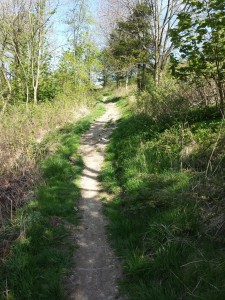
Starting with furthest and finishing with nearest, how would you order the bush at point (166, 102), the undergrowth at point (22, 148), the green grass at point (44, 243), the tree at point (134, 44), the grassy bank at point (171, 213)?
1. the tree at point (134, 44)
2. the bush at point (166, 102)
3. the undergrowth at point (22, 148)
4. the green grass at point (44, 243)
5. the grassy bank at point (171, 213)

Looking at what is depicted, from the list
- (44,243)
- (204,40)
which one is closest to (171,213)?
(44,243)

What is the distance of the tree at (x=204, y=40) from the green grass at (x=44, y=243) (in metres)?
4.43

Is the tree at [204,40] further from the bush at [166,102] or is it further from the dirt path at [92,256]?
the dirt path at [92,256]

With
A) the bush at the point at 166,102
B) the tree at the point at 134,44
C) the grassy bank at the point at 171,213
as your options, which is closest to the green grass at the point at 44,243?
the grassy bank at the point at 171,213

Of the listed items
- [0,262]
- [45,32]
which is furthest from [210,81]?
[45,32]

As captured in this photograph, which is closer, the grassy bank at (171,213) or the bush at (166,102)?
the grassy bank at (171,213)

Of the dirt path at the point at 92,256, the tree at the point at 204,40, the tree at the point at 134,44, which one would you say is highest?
the tree at the point at 134,44

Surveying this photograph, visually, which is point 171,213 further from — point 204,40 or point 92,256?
point 204,40

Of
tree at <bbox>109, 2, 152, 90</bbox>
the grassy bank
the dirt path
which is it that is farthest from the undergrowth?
tree at <bbox>109, 2, 152, 90</bbox>

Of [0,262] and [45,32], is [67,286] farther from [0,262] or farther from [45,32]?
[45,32]

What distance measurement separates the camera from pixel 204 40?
22.7 feet

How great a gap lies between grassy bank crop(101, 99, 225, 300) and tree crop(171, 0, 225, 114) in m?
1.24

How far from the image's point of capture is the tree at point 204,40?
21.2 feet

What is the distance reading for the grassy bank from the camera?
3117mm
